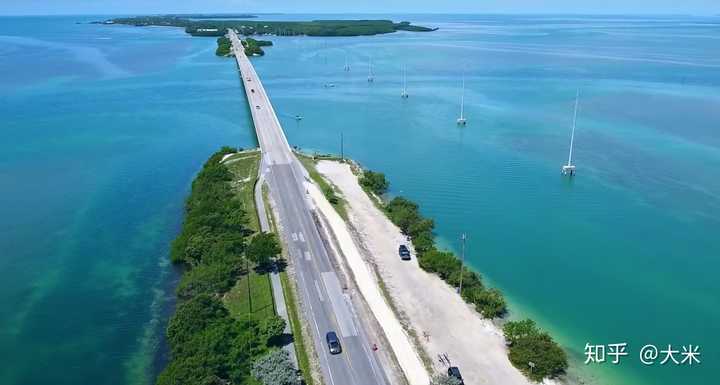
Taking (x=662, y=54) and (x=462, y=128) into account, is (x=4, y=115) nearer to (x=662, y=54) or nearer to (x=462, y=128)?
(x=462, y=128)

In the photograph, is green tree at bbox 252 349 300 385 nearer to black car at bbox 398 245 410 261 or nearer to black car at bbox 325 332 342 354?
black car at bbox 325 332 342 354

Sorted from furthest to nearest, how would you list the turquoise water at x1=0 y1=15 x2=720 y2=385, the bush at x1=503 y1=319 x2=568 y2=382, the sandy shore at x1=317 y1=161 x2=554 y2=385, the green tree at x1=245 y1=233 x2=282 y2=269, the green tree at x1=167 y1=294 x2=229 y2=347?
the green tree at x1=245 y1=233 x2=282 y2=269 < the turquoise water at x1=0 y1=15 x2=720 y2=385 < the green tree at x1=167 y1=294 x2=229 y2=347 < the sandy shore at x1=317 y1=161 x2=554 y2=385 < the bush at x1=503 y1=319 x2=568 y2=382

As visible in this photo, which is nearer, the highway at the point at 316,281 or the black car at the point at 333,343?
the highway at the point at 316,281

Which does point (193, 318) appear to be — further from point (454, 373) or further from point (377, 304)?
point (454, 373)

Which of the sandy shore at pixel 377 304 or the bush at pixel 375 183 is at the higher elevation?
the bush at pixel 375 183

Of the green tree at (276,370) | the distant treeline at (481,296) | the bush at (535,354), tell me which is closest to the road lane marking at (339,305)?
the green tree at (276,370)

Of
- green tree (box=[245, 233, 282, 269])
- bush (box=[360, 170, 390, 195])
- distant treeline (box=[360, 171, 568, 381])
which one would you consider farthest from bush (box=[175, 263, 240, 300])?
bush (box=[360, 170, 390, 195])

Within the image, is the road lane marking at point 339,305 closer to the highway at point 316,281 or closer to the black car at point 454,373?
the highway at point 316,281
